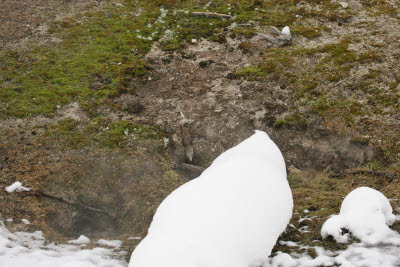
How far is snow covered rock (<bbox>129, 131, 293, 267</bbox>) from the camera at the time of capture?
5719 millimetres

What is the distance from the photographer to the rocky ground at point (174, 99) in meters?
9.79

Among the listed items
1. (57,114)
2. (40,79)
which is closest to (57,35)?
(40,79)

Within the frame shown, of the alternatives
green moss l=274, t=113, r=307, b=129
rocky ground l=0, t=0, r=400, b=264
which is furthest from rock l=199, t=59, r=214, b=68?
green moss l=274, t=113, r=307, b=129

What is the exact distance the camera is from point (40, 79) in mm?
13758

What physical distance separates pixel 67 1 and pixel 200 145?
537 inches

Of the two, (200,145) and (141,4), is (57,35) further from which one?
(200,145)

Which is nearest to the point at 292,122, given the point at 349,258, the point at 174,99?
the point at 174,99

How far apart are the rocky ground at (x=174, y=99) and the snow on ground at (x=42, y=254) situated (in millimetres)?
510

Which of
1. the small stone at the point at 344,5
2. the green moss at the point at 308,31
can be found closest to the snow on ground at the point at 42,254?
the green moss at the point at 308,31

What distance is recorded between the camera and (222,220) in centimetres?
620

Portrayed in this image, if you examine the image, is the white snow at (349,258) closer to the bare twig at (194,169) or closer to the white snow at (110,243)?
the white snow at (110,243)

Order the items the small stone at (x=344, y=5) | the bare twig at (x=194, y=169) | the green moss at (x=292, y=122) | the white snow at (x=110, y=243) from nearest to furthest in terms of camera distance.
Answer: the white snow at (x=110, y=243) < the bare twig at (x=194, y=169) < the green moss at (x=292, y=122) < the small stone at (x=344, y=5)

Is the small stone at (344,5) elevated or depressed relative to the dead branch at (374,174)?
elevated

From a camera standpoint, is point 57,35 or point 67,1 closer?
point 57,35
